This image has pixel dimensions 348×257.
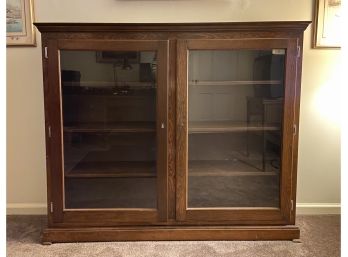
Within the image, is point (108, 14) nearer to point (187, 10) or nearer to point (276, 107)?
point (187, 10)

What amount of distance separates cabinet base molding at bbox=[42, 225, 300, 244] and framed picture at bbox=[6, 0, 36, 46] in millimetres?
1386

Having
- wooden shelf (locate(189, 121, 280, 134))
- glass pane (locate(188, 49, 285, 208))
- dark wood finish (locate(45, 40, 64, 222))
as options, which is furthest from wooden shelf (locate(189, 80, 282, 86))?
dark wood finish (locate(45, 40, 64, 222))

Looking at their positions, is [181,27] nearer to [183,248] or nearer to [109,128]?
[109,128]

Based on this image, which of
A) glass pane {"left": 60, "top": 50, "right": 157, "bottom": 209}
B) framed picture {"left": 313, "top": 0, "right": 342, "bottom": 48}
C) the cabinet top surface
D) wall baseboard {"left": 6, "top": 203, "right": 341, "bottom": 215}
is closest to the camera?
the cabinet top surface

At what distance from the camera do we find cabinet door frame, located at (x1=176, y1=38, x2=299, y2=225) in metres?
1.93

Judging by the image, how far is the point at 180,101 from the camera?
1.96 meters

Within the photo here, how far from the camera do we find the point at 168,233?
6.72 ft

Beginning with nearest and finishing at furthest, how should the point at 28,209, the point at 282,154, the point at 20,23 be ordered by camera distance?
1. the point at 282,154
2. the point at 20,23
3. the point at 28,209

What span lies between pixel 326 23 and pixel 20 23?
2284 millimetres

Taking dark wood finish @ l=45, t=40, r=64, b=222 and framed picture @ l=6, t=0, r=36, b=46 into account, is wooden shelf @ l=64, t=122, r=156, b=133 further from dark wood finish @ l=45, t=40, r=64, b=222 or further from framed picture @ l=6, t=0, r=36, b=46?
framed picture @ l=6, t=0, r=36, b=46

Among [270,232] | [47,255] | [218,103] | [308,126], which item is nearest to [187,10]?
[218,103]

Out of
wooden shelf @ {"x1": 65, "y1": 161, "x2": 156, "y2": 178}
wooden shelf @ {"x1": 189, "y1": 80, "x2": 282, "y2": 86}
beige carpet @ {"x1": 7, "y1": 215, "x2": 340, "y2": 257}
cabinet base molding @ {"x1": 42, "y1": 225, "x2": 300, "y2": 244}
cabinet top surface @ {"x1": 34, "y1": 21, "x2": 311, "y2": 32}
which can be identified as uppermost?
cabinet top surface @ {"x1": 34, "y1": 21, "x2": 311, "y2": 32}

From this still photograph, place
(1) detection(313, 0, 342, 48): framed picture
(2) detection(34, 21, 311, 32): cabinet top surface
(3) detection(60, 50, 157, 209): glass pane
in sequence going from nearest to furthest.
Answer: (2) detection(34, 21, 311, 32): cabinet top surface < (3) detection(60, 50, 157, 209): glass pane < (1) detection(313, 0, 342, 48): framed picture

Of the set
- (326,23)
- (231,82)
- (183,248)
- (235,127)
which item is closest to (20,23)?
(231,82)
